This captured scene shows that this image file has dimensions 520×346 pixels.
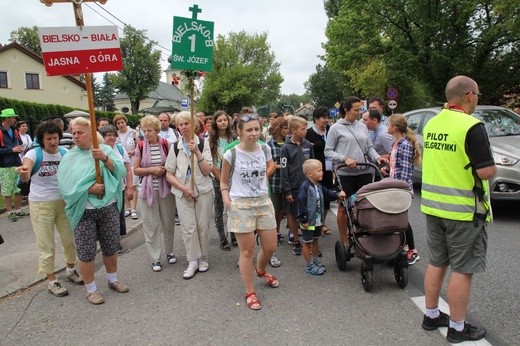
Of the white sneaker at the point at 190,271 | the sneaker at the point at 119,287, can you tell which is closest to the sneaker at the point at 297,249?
the white sneaker at the point at 190,271

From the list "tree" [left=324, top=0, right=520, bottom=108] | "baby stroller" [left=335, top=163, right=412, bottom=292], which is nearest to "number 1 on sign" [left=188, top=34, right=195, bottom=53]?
"baby stroller" [left=335, top=163, right=412, bottom=292]

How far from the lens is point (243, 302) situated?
13.5 feet

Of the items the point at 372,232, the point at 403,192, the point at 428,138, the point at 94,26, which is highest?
→ the point at 94,26

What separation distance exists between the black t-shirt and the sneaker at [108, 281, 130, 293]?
364 cm

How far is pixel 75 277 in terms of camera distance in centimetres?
482

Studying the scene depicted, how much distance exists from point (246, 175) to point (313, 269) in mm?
1514

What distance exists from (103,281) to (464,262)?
387 cm

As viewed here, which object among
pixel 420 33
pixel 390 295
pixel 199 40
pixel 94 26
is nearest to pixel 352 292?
pixel 390 295

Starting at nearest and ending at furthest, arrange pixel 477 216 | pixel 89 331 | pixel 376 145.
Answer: pixel 477 216 → pixel 89 331 → pixel 376 145

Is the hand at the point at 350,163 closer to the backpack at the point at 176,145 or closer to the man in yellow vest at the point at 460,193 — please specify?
the man in yellow vest at the point at 460,193

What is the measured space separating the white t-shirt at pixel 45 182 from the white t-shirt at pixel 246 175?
1989 mm

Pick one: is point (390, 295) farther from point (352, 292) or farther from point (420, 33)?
point (420, 33)

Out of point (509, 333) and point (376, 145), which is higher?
point (376, 145)

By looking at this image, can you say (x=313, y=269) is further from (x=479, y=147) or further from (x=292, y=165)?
(x=479, y=147)
